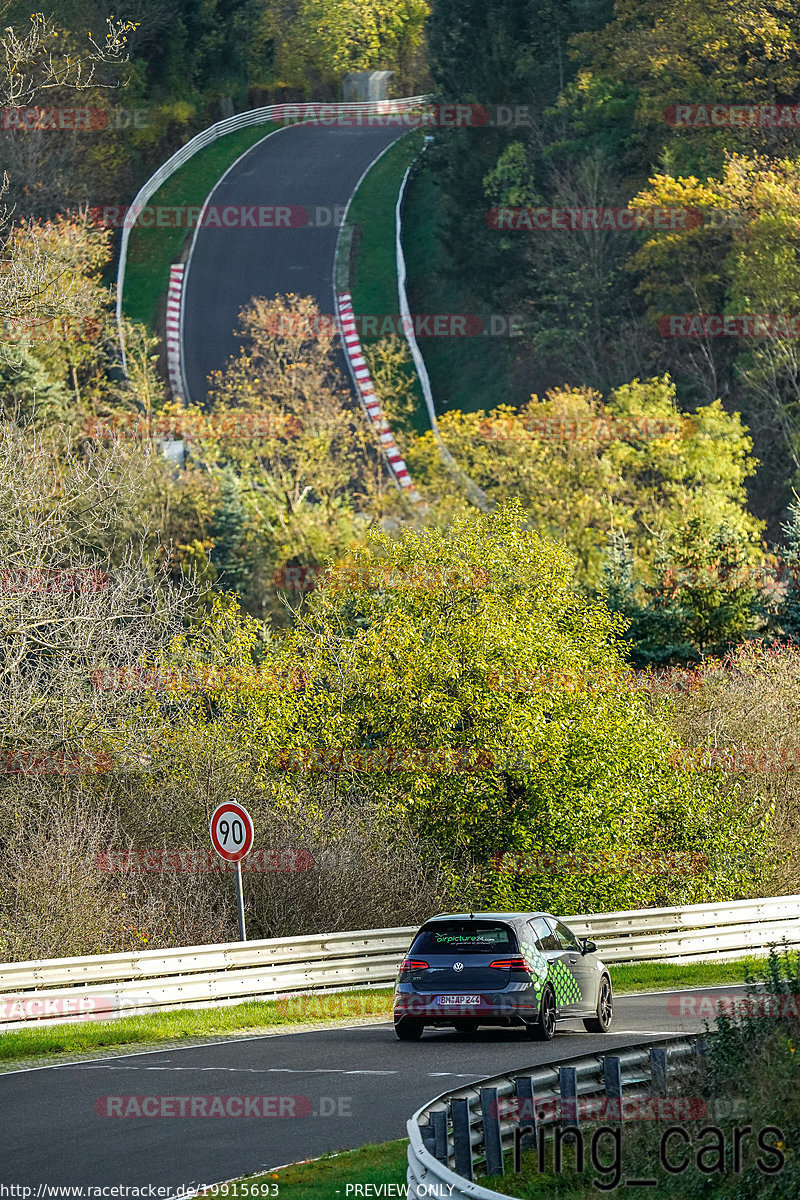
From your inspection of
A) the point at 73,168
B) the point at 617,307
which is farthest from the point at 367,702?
the point at 73,168

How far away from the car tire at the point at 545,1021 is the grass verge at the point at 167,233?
58412 mm

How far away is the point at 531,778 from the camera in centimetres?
3122

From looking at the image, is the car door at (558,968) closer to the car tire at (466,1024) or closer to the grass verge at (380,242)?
the car tire at (466,1024)

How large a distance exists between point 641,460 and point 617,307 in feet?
43.5

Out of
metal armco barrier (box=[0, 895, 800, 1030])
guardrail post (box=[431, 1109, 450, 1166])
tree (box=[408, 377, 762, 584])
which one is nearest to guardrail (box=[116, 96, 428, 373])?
tree (box=[408, 377, 762, 584])

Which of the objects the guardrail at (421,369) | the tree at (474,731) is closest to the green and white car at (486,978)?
the tree at (474,731)

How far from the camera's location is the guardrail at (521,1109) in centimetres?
783

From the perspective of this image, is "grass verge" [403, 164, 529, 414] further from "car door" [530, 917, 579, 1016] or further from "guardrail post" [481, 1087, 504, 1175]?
"guardrail post" [481, 1087, 504, 1175]


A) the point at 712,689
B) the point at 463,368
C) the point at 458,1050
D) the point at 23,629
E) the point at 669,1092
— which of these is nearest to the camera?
the point at 669,1092

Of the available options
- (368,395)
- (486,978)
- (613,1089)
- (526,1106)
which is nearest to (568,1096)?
(526,1106)

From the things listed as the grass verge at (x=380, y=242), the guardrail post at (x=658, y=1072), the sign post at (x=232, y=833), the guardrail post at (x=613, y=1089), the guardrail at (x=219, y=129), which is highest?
the guardrail at (x=219, y=129)

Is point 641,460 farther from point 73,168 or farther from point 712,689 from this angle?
point 73,168

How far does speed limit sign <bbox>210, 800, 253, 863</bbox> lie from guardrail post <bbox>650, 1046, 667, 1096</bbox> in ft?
35.6

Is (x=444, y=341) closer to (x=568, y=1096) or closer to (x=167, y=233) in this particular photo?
(x=167, y=233)
